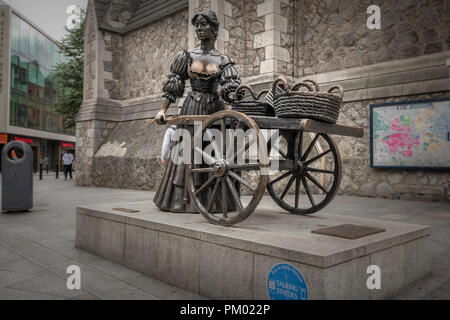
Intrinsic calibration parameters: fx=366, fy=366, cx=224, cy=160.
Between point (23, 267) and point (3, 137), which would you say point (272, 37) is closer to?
point (23, 267)

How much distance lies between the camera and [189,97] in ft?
12.9

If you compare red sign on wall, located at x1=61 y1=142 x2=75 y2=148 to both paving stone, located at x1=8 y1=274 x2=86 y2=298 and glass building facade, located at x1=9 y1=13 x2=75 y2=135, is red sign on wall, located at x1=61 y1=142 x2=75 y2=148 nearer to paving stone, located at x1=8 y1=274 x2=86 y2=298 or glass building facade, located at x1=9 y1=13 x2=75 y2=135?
glass building facade, located at x1=9 y1=13 x2=75 y2=135

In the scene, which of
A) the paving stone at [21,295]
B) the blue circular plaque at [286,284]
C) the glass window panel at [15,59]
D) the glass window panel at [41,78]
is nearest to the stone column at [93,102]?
the paving stone at [21,295]

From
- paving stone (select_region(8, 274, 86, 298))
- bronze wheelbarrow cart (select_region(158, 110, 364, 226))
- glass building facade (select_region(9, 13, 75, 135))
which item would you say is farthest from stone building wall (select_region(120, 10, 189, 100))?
glass building facade (select_region(9, 13, 75, 135))

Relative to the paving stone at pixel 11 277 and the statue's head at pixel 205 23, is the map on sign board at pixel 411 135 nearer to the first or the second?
the statue's head at pixel 205 23

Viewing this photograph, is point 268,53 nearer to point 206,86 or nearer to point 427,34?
point 427,34

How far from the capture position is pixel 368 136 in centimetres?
858

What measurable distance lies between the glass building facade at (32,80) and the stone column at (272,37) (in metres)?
29.6

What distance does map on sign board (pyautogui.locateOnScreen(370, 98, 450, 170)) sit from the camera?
7414mm

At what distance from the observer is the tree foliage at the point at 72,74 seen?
64.8ft

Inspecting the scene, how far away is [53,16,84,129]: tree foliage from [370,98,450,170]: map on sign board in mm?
16321

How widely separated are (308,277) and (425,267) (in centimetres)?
153

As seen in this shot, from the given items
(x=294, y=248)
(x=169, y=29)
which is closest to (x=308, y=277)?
(x=294, y=248)

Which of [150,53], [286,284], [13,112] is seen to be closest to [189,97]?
[286,284]
